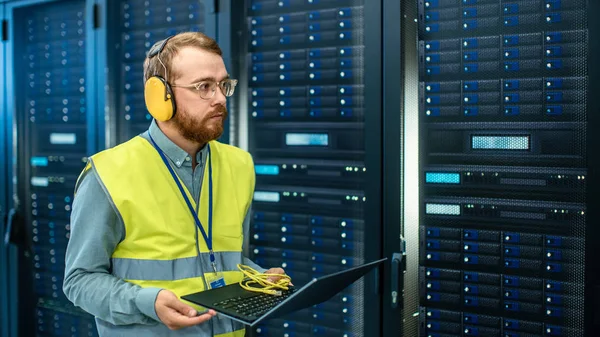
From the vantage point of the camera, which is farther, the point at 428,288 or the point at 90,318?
the point at 90,318

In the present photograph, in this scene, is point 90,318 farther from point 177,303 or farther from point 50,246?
point 177,303

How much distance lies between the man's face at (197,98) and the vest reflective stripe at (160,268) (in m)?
0.31

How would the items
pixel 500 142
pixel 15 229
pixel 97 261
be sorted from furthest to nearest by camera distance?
1. pixel 15 229
2. pixel 500 142
3. pixel 97 261

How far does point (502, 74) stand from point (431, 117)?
10.3 inches

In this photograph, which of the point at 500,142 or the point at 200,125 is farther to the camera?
the point at 500,142

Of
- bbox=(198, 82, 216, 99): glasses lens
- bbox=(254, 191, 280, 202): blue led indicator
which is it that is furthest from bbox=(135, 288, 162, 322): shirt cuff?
bbox=(254, 191, 280, 202): blue led indicator

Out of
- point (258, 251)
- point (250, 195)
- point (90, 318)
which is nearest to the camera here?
point (250, 195)

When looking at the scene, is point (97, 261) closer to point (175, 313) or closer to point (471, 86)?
point (175, 313)

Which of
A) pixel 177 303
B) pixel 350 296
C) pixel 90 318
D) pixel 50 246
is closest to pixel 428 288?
pixel 350 296

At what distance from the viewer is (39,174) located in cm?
299

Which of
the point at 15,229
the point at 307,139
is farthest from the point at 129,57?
the point at 15,229

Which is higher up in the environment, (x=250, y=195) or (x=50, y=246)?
(x=250, y=195)

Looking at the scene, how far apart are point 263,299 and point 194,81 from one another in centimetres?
54

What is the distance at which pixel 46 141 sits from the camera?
2.98 metres
